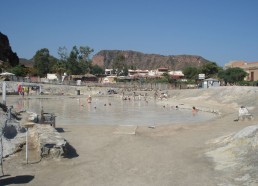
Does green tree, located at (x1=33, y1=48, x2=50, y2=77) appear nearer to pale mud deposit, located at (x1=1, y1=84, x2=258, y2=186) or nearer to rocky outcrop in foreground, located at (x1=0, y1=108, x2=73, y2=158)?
pale mud deposit, located at (x1=1, y1=84, x2=258, y2=186)

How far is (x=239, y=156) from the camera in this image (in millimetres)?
11617

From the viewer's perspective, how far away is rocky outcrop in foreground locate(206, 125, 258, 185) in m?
9.91

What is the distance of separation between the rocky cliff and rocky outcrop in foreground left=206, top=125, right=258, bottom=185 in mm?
6624

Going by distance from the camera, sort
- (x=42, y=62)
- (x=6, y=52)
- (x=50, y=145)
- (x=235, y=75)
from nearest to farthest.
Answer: (x=6, y=52) → (x=50, y=145) → (x=235, y=75) → (x=42, y=62)

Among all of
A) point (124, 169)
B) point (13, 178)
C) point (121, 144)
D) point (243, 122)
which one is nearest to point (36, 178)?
point (13, 178)

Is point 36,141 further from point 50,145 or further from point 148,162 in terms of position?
point 148,162

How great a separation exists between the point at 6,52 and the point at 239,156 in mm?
7979

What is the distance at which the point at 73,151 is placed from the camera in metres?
13.8

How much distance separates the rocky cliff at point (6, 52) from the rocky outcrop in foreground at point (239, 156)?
21.7ft

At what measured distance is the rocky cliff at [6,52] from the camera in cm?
803

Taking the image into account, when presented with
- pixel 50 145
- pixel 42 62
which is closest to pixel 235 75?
pixel 42 62

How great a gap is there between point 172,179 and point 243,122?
13.8 metres

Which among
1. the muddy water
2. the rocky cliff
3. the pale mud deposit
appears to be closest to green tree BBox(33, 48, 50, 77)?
the muddy water

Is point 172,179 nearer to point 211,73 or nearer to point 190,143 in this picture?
point 190,143
